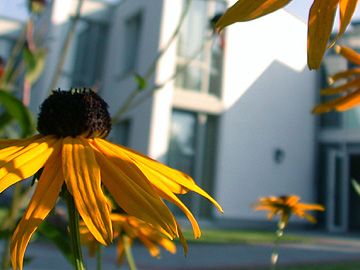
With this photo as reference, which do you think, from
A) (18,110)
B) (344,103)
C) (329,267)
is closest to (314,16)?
(344,103)

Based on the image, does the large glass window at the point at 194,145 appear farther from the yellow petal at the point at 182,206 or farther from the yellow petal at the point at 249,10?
the yellow petal at the point at 249,10

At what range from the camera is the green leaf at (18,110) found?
0.57 m

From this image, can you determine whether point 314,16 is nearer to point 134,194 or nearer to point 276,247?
point 134,194

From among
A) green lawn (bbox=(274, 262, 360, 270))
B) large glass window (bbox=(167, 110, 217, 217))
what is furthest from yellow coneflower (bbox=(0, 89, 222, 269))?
large glass window (bbox=(167, 110, 217, 217))

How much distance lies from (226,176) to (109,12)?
3842mm

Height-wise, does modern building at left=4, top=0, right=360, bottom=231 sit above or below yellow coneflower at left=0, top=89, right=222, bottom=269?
above

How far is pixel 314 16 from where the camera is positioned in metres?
0.21

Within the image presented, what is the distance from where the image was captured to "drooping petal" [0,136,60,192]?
0.91ft

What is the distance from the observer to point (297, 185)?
821 cm

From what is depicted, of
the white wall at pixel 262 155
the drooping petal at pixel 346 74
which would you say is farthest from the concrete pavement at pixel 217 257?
the drooping petal at pixel 346 74

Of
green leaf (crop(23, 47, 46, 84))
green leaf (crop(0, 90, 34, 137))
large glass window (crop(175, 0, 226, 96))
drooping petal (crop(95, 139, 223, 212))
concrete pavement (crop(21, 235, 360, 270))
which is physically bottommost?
concrete pavement (crop(21, 235, 360, 270))

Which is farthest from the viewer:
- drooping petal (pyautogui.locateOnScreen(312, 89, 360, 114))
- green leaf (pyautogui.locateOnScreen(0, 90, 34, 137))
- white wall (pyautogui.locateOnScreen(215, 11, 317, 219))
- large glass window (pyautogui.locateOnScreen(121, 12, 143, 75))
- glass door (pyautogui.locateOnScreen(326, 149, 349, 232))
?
glass door (pyautogui.locateOnScreen(326, 149, 349, 232))

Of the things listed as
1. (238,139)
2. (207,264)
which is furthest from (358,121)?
(207,264)

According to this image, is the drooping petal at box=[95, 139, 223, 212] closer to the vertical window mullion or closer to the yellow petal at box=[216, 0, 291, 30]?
the yellow petal at box=[216, 0, 291, 30]
